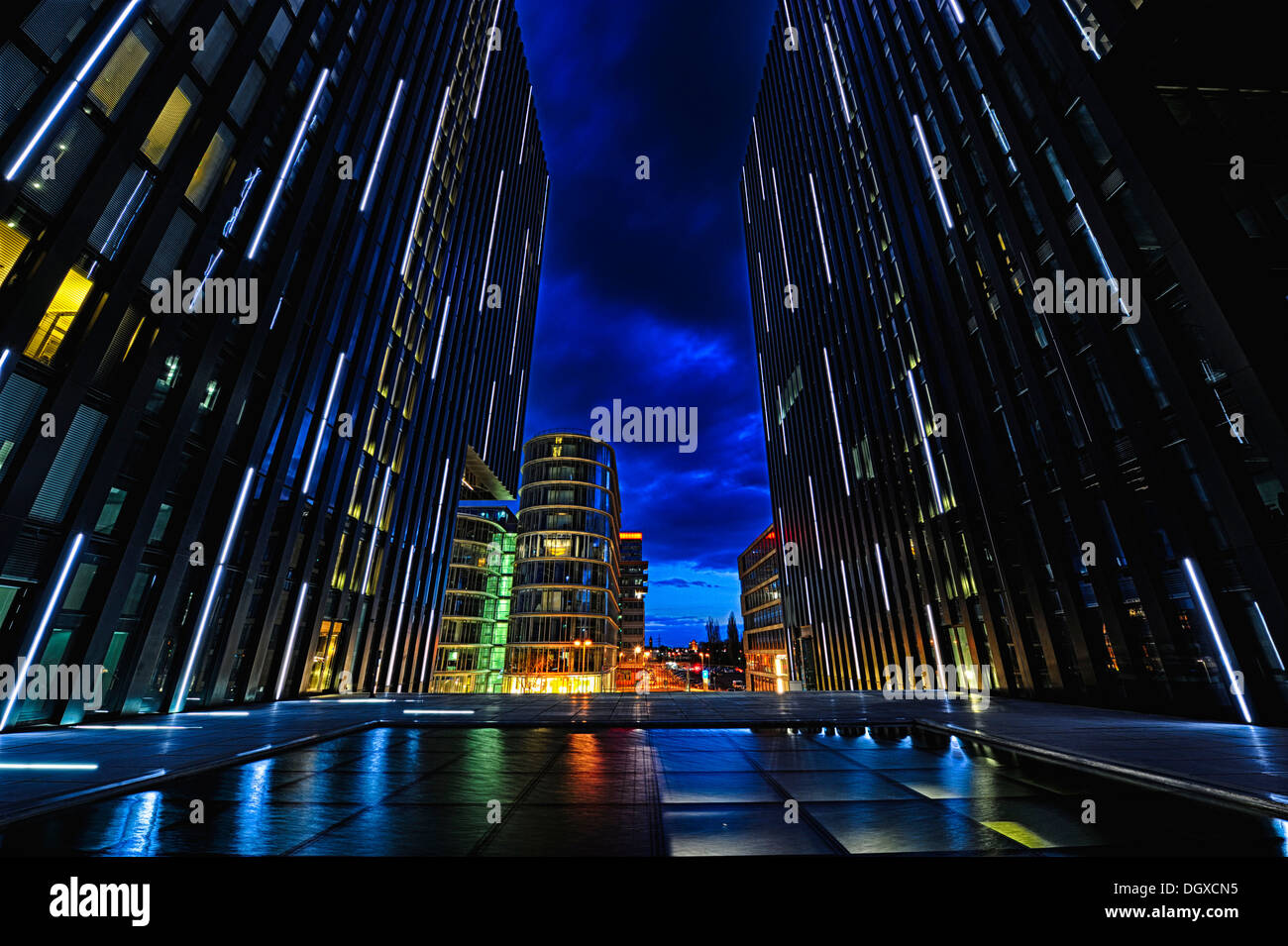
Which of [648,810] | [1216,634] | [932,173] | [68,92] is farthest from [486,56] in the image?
[1216,634]

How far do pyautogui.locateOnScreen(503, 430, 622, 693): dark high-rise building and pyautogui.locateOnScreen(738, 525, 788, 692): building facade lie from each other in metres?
20.2

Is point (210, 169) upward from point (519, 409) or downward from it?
downward

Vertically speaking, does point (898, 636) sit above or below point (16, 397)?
below

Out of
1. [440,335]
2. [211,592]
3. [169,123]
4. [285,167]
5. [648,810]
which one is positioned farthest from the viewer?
[440,335]

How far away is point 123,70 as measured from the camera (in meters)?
12.7

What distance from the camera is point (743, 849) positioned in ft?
14.2

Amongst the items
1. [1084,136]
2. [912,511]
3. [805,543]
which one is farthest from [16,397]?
[805,543]

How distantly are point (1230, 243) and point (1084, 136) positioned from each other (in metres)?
5.82

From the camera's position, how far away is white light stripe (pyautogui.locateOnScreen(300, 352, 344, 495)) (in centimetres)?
2138

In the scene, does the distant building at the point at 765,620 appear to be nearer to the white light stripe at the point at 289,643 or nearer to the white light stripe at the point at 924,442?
the white light stripe at the point at 924,442

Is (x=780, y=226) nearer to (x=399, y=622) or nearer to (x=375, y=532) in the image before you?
(x=375, y=532)

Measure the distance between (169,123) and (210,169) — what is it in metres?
1.47
